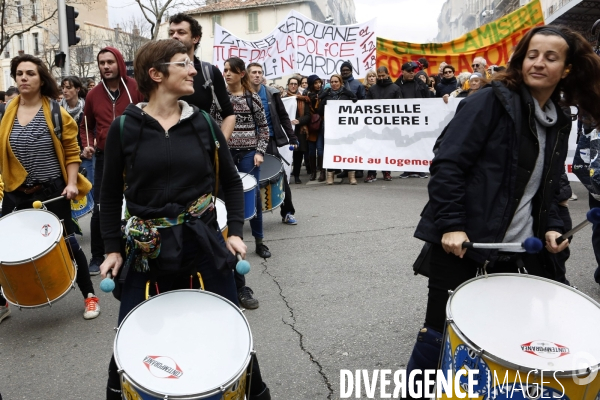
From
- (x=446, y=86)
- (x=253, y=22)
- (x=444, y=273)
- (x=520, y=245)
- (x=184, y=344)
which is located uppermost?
(x=253, y=22)

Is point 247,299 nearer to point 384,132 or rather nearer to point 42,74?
point 42,74

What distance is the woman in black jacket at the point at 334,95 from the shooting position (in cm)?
1061

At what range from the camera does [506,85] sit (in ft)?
8.28

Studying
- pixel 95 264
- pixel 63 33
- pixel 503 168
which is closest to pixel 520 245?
pixel 503 168

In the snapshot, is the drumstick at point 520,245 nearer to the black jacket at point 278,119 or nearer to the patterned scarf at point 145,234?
the patterned scarf at point 145,234

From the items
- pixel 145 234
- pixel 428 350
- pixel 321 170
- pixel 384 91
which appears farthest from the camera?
pixel 321 170

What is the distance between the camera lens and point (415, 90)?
34.9 feet

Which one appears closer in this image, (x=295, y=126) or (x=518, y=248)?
(x=518, y=248)

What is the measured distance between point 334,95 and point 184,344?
29.6 feet

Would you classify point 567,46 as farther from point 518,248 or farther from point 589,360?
point 589,360

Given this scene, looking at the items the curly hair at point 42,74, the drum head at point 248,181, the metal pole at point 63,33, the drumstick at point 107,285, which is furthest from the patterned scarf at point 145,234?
the metal pole at point 63,33

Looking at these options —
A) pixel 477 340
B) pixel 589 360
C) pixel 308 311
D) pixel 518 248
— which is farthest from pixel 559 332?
pixel 308 311

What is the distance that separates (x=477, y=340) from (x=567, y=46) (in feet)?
4.39

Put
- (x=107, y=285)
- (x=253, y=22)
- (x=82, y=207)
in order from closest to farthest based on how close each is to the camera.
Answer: (x=107, y=285), (x=82, y=207), (x=253, y=22)
